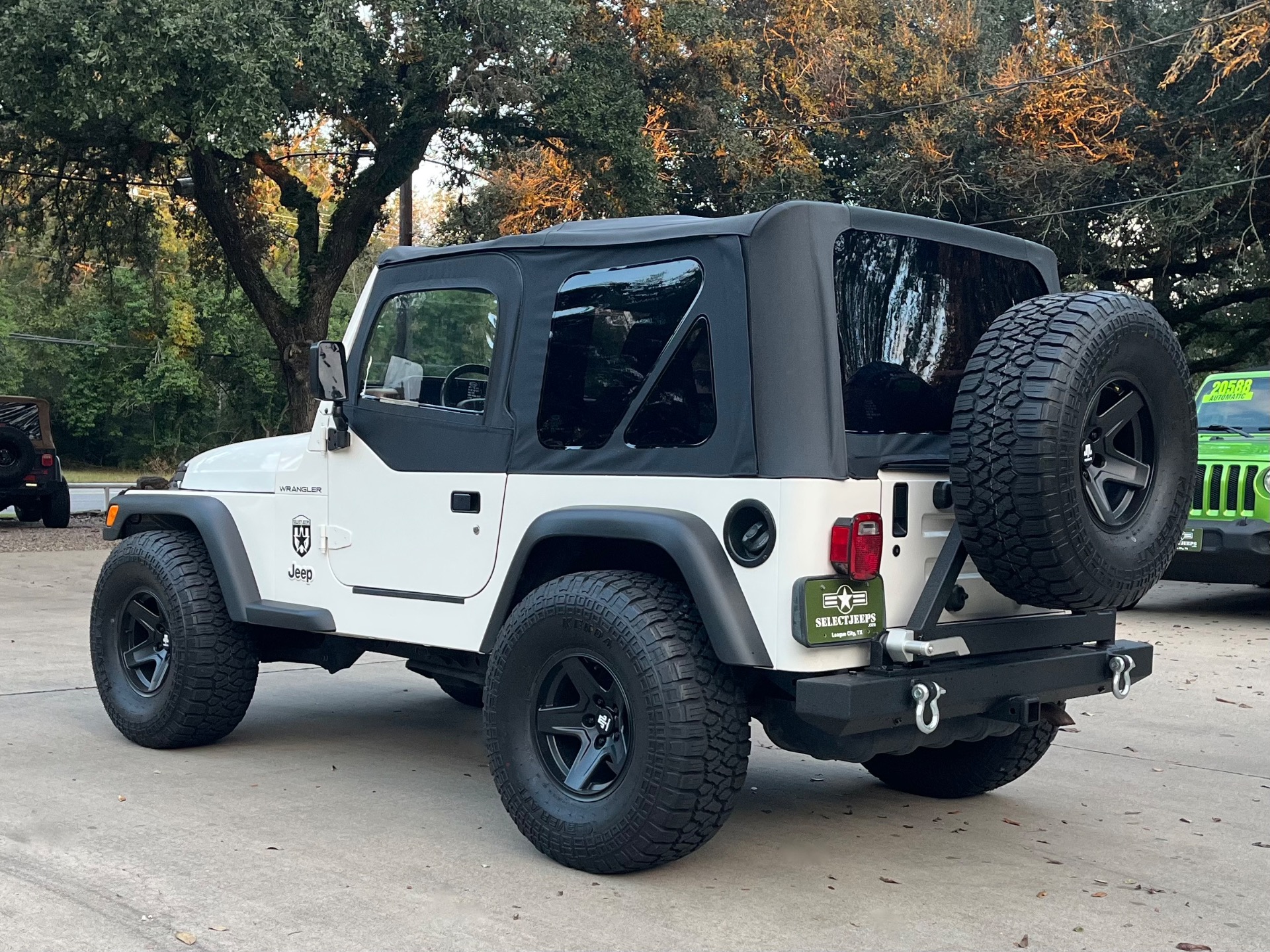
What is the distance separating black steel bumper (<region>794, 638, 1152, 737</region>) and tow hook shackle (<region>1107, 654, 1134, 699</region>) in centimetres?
1

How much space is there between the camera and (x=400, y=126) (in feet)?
59.4

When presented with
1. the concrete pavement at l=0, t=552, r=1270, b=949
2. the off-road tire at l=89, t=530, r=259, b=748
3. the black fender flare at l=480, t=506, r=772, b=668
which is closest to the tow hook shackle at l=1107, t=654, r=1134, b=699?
the concrete pavement at l=0, t=552, r=1270, b=949

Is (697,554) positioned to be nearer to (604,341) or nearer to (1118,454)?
(604,341)

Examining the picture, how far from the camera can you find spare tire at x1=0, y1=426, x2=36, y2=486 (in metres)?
19.2

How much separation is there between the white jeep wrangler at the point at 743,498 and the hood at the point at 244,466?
47 cm

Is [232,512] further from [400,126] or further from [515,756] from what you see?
[400,126]

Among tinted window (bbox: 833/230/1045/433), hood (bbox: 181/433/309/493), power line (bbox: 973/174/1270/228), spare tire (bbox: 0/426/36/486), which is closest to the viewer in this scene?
tinted window (bbox: 833/230/1045/433)

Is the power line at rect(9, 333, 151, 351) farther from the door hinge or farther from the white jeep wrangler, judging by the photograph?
the white jeep wrangler

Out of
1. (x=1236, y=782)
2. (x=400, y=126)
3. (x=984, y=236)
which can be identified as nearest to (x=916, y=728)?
(x=984, y=236)

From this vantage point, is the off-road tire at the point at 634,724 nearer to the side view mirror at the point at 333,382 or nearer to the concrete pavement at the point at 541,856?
the concrete pavement at the point at 541,856

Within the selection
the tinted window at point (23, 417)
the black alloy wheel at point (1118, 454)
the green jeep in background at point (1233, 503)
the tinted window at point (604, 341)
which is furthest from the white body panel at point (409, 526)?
the tinted window at point (23, 417)

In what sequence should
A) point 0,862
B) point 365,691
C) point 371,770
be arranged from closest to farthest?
point 0,862, point 371,770, point 365,691

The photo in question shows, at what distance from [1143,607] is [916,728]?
909 centimetres

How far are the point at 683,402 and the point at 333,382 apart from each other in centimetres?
169
